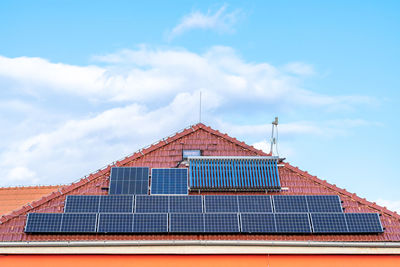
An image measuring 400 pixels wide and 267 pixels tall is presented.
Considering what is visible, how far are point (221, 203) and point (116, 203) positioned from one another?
6.05m

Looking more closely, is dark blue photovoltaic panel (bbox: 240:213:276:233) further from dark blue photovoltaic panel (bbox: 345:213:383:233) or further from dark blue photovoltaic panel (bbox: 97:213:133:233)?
dark blue photovoltaic panel (bbox: 97:213:133:233)

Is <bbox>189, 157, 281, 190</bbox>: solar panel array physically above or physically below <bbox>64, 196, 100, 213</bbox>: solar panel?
above

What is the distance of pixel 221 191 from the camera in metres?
22.9

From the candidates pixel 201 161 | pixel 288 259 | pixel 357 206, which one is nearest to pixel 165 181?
pixel 201 161

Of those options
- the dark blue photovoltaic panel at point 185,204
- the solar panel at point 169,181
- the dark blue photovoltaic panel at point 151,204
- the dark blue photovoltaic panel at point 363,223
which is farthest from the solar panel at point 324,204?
the dark blue photovoltaic panel at point 151,204

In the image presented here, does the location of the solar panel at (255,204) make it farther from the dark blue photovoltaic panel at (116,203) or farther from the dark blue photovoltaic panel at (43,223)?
the dark blue photovoltaic panel at (43,223)

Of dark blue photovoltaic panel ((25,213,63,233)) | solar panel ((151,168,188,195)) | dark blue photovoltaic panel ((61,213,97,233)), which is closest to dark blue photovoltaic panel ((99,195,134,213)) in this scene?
dark blue photovoltaic panel ((61,213,97,233))

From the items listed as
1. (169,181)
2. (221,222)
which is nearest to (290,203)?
(221,222)

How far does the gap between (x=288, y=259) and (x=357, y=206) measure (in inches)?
245

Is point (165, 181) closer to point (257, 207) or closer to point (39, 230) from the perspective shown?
point (257, 207)

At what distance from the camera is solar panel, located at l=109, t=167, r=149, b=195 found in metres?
22.2

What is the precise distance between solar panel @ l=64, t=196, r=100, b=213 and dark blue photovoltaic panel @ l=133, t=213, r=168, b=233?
2489 millimetres

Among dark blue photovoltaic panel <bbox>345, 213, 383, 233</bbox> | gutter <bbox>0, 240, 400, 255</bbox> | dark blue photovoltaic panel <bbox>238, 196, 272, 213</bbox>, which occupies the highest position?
dark blue photovoltaic panel <bbox>238, 196, 272, 213</bbox>

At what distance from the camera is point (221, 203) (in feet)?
71.4
